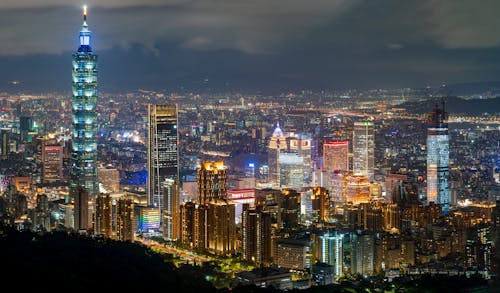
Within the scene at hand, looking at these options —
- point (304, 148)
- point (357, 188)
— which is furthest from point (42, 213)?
point (304, 148)

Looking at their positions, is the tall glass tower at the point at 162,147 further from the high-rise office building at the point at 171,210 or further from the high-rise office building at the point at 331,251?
the high-rise office building at the point at 331,251

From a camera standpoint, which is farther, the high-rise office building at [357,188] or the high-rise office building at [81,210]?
the high-rise office building at [357,188]

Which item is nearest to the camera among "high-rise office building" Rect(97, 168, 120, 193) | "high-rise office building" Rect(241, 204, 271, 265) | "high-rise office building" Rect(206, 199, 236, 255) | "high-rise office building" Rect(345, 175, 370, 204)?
"high-rise office building" Rect(241, 204, 271, 265)

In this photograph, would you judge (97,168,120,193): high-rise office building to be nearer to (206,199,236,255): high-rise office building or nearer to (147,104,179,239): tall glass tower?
(147,104,179,239): tall glass tower

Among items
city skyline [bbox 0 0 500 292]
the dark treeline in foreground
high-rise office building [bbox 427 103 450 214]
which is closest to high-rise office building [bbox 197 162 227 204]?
city skyline [bbox 0 0 500 292]

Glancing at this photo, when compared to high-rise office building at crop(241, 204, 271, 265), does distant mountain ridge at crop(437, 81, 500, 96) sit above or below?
above

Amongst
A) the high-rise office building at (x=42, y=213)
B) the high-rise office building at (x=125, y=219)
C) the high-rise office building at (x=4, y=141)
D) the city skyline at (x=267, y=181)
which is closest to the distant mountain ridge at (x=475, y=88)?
the city skyline at (x=267, y=181)

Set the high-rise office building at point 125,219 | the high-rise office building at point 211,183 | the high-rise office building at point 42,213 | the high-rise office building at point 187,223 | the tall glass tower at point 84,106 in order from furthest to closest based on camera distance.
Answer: the tall glass tower at point 84,106 → the high-rise office building at point 211,183 → the high-rise office building at point 42,213 → the high-rise office building at point 125,219 → the high-rise office building at point 187,223

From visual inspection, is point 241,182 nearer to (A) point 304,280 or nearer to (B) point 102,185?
(B) point 102,185
